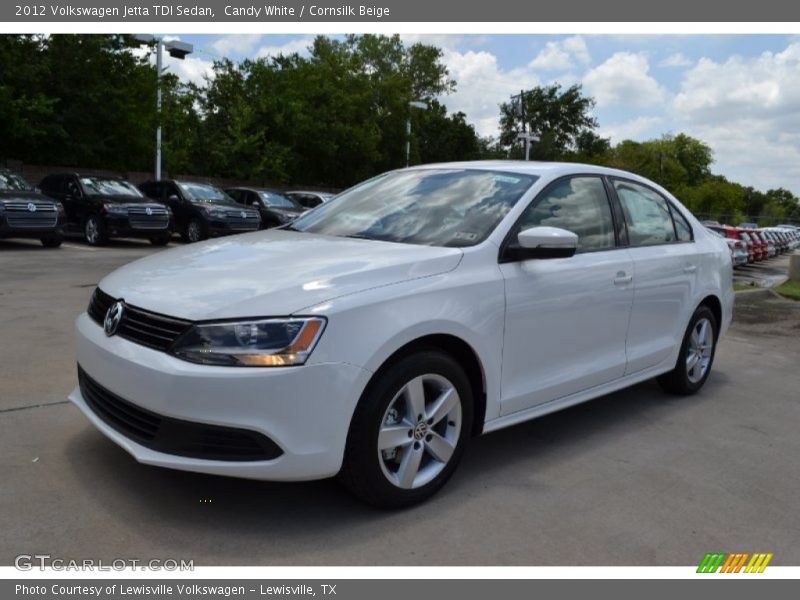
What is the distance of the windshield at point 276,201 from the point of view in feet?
66.5

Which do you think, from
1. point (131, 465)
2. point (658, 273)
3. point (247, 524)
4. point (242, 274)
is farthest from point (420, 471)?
point (658, 273)

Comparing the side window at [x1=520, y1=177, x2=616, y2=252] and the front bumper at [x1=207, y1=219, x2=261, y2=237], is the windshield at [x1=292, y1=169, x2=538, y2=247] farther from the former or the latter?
the front bumper at [x1=207, y1=219, x2=261, y2=237]

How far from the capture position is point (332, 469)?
3.06 m

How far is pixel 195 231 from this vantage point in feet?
58.5

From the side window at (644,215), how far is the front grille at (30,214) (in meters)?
12.7

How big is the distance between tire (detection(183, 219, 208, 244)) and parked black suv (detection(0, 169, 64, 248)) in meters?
3.33

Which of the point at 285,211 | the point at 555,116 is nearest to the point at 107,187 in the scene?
the point at 285,211

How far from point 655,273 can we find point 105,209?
1370 centimetres

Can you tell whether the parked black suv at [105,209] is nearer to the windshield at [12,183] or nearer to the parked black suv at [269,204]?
the windshield at [12,183]

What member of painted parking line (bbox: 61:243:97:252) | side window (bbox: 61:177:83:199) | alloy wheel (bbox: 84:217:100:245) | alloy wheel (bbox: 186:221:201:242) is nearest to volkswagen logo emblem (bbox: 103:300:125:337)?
painted parking line (bbox: 61:243:97:252)

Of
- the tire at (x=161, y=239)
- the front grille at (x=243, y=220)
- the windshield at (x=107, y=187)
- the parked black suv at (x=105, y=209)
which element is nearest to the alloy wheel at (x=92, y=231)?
the parked black suv at (x=105, y=209)

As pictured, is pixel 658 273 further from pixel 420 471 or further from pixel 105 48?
pixel 105 48

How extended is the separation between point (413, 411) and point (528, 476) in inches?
37.3

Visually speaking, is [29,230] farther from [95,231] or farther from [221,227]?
[221,227]
